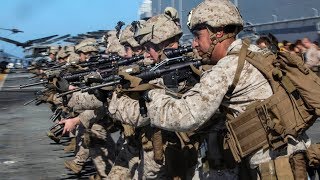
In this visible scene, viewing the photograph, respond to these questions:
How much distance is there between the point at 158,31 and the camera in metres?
6.06

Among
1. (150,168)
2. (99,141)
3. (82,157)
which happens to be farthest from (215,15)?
(82,157)

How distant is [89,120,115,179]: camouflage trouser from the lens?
874 centimetres

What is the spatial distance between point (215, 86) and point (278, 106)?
393 mm

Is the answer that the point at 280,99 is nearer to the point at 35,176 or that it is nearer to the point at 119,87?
the point at 119,87

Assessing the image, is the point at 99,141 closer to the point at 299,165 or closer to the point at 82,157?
the point at 82,157

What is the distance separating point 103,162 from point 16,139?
5.90 m

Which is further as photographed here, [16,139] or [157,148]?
[16,139]

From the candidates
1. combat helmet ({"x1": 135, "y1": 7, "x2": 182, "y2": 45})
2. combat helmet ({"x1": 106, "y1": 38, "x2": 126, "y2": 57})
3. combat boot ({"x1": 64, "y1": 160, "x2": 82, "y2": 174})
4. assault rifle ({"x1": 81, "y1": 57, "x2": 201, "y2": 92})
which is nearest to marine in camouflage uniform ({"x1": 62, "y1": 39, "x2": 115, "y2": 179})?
combat boot ({"x1": 64, "y1": 160, "x2": 82, "y2": 174})

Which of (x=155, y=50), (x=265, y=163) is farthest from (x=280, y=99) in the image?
(x=155, y=50)

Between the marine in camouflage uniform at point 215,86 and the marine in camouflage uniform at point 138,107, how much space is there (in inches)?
39.3

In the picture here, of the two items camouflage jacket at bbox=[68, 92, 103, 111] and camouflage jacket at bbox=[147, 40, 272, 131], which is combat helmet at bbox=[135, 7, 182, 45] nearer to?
camouflage jacket at bbox=[68, 92, 103, 111]

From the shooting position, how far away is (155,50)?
19.7 feet

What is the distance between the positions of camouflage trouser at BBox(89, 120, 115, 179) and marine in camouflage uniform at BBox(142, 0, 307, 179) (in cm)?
468

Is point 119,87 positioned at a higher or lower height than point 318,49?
higher
